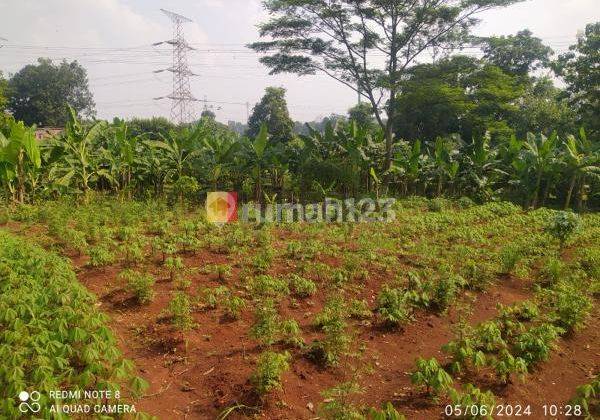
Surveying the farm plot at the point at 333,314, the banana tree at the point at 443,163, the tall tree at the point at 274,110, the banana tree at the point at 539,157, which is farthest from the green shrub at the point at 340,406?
the tall tree at the point at 274,110

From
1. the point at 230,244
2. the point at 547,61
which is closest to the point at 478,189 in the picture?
the point at 230,244

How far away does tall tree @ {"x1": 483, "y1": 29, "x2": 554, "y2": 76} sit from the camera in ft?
82.1

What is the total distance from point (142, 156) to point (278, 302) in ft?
28.0

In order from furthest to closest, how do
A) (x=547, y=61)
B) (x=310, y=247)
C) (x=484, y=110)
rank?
(x=547, y=61), (x=484, y=110), (x=310, y=247)

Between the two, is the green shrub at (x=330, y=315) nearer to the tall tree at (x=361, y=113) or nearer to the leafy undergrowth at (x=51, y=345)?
the leafy undergrowth at (x=51, y=345)

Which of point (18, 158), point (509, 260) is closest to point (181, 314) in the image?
point (509, 260)

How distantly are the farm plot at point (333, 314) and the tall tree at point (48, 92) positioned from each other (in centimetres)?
3594

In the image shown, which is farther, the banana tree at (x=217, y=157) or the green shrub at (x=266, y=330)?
the banana tree at (x=217, y=157)

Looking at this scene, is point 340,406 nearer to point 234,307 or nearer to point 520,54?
point 234,307

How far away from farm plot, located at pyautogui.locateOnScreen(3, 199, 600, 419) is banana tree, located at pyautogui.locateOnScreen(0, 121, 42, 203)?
1.01m

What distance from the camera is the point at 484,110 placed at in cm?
1847

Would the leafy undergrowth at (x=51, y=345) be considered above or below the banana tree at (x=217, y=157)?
below

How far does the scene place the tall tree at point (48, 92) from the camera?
41.7 meters

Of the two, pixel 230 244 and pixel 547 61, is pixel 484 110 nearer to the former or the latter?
pixel 547 61
